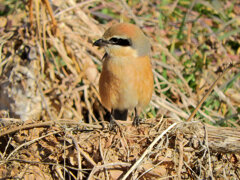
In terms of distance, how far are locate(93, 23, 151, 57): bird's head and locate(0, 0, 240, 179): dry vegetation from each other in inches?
26.7

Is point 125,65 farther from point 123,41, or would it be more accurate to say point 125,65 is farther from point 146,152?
point 146,152

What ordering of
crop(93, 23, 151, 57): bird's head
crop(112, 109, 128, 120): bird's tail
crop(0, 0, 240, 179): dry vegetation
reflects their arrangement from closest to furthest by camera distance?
crop(0, 0, 240, 179): dry vegetation, crop(93, 23, 151, 57): bird's head, crop(112, 109, 128, 120): bird's tail

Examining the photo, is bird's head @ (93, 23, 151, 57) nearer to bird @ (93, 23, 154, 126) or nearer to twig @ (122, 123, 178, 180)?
bird @ (93, 23, 154, 126)

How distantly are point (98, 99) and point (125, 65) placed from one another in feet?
4.35

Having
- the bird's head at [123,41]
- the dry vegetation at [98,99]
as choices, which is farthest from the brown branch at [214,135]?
the bird's head at [123,41]

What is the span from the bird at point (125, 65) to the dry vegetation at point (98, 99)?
0.42 m

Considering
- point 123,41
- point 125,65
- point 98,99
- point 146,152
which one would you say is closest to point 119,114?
point 98,99

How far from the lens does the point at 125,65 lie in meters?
2.85

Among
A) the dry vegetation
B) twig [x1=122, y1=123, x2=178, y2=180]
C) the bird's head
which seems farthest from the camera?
the bird's head

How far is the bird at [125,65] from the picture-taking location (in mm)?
2801

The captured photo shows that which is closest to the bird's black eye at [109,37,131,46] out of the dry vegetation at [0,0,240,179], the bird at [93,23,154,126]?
the bird at [93,23,154,126]

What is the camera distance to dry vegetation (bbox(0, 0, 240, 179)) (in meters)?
2.22

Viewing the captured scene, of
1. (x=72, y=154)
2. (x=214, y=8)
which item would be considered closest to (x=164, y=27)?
(x=214, y=8)

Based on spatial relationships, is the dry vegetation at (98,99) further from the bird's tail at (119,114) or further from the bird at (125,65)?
the bird at (125,65)
